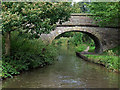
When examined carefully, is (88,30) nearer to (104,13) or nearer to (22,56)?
(104,13)

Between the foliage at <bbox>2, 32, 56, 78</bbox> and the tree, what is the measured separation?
1.34 metres

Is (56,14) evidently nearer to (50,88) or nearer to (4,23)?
(4,23)

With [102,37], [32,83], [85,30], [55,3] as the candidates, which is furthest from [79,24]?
[32,83]

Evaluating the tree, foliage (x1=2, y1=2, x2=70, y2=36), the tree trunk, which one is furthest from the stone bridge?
foliage (x1=2, y1=2, x2=70, y2=36)

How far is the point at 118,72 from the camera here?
979 cm

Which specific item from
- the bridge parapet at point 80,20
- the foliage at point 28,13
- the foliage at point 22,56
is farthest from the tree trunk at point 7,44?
the bridge parapet at point 80,20

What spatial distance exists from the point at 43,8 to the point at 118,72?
226 inches

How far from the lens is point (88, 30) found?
1631cm

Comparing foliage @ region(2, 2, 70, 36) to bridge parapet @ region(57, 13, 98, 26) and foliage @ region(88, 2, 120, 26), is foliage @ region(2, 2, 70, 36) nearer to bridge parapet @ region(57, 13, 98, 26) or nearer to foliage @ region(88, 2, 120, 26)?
foliage @ region(88, 2, 120, 26)

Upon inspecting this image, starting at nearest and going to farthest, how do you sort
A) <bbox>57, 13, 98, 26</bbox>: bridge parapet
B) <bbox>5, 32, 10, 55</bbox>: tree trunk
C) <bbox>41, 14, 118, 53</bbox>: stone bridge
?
<bbox>5, 32, 10, 55</bbox>: tree trunk, <bbox>41, 14, 118, 53</bbox>: stone bridge, <bbox>57, 13, 98, 26</bbox>: bridge parapet

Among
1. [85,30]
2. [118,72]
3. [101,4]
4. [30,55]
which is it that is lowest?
[118,72]

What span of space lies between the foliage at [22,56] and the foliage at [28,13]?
1.43m

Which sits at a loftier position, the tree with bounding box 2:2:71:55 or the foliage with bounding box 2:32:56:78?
the tree with bounding box 2:2:71:55

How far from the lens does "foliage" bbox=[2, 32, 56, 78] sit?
8.39m
